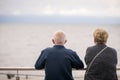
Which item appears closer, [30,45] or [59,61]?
[59,61]

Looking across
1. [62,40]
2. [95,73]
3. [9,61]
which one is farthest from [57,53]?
[9,61]

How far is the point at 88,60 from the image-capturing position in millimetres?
4352

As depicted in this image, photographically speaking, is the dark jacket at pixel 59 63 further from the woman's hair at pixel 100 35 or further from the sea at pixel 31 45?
the sea at pixel 31 45

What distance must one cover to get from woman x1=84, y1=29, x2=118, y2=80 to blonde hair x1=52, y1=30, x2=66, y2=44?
1.19 ft

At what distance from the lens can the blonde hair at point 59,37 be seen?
14.2 feet

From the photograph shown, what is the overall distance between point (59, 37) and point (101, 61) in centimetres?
58

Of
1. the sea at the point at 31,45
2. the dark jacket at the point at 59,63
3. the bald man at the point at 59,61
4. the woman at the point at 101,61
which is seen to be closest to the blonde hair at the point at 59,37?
the bald man at the point at 59,61

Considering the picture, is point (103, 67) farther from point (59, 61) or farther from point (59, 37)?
point (59, 37)

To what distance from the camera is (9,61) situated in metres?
34.2

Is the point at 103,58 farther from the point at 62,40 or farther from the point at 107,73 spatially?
the point at 62,40

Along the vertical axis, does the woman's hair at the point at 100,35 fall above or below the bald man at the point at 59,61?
above

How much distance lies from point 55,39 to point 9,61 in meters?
30.2

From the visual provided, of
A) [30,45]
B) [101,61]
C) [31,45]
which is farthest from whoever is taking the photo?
[30,45]

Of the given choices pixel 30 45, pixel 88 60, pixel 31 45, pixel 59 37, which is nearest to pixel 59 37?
pixel 59 37
